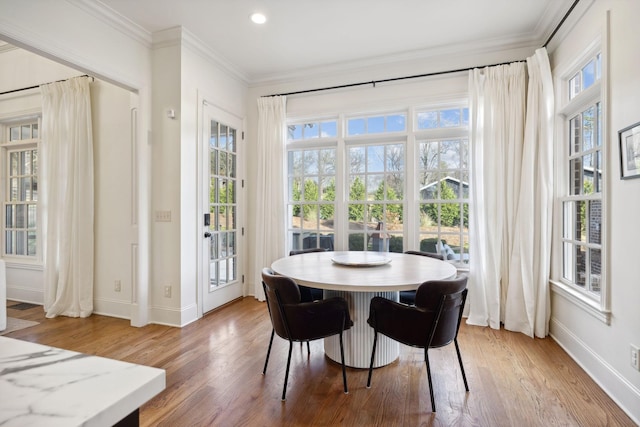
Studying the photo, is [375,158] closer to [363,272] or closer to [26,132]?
[363,272]

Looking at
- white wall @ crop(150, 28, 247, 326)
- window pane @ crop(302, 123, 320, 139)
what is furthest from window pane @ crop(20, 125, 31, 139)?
window pane @ crop(302, 123, 320, 139)

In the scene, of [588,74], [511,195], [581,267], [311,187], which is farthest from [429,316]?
[311,187]

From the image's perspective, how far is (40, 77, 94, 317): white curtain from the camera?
345 cm

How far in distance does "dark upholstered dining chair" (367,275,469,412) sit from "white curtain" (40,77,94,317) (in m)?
3.34

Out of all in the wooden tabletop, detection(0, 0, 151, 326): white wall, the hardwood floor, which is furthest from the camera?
detection(0, 0, 151, 326): white wall

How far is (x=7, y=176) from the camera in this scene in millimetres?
4242

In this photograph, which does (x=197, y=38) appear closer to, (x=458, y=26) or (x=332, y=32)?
(x=332, y=32)

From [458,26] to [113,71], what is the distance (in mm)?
3313

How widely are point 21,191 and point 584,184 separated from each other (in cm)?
638

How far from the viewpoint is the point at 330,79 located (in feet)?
13.0

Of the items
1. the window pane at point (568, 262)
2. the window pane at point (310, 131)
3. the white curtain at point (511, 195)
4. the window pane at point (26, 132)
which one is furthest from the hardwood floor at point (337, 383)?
the window pane at point (26, 132)

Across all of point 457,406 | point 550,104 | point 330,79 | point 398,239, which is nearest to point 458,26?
point 550,104

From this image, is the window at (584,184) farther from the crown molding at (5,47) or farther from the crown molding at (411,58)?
the crown molding at (5,47)

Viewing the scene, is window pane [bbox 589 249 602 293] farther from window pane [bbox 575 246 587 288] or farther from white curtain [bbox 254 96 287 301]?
white curtain [bbox 254 96 287 301]
